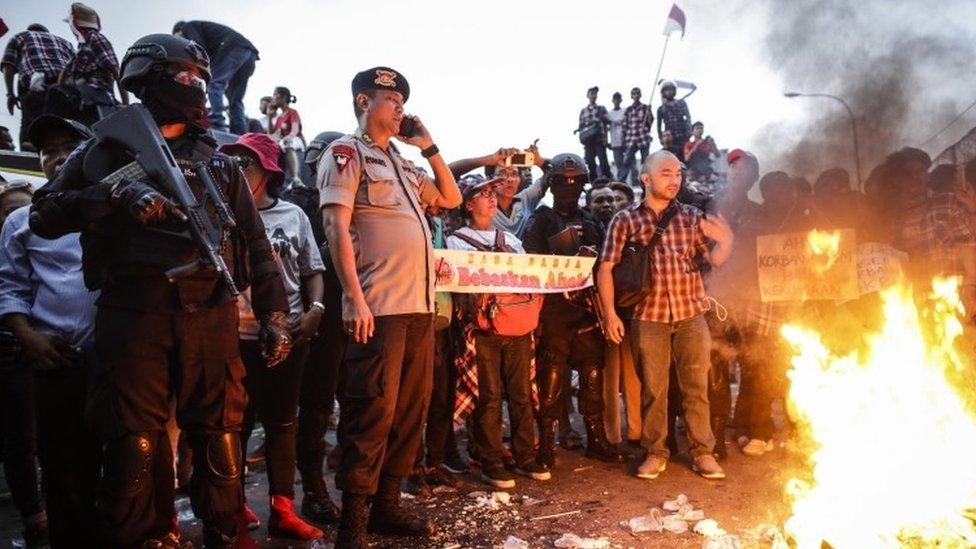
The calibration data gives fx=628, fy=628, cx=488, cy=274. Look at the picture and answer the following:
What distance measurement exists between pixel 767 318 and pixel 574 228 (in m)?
1.93

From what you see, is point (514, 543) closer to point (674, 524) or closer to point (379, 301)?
point (674, 524)

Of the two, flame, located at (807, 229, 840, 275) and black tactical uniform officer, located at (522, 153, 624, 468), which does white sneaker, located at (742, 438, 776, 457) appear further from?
flame, located at (807, 229, 840, 275)

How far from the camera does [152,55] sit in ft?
9.86

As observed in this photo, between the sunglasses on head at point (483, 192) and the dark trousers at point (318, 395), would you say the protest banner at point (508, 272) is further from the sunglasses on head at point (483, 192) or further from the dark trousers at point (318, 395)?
the dark trousers at point (318, 395)

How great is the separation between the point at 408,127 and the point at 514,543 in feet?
8.87

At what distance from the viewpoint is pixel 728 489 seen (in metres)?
4.73

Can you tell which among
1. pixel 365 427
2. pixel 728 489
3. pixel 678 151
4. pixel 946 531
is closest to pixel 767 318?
pixel 728 489

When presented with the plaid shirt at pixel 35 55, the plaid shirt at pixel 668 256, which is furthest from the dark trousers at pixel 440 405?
the plaid shirt at pixel 35 55

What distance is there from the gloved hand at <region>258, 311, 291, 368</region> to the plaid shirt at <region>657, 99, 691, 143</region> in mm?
12594

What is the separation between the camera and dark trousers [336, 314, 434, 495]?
11.5 feet

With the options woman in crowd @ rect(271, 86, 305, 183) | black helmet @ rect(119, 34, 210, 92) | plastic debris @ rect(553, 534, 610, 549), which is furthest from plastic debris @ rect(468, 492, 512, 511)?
woman in crowd @ rect(271, 86, 305, 183)

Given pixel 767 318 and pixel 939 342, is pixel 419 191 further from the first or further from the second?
pixel 939 342

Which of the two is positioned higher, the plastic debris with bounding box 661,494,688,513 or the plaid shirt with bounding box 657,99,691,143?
the plaid shirt with bounding box 657,99,691,143

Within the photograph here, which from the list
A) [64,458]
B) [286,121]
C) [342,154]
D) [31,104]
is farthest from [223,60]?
[64,458]
